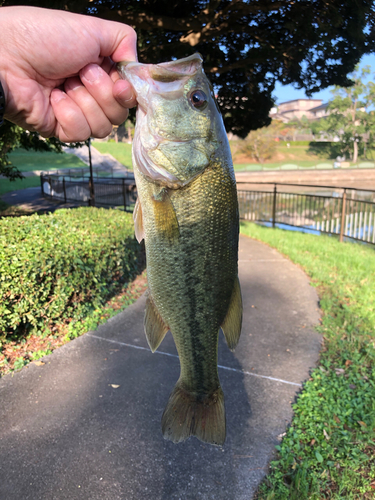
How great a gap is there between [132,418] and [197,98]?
2869 millimetres

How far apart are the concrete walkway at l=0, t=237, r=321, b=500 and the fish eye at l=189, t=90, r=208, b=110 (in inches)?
101

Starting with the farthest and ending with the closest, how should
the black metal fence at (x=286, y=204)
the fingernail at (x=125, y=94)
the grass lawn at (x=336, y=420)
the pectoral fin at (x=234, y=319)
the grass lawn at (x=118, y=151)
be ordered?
the grass lawn at (x=118, y=151)
the black metal fence at (x=286, y=204)
the grass lawn at (x=336, y=420)
the pectoral fin at (x=234, y=319)
the fingernail at (x=125, y=94)

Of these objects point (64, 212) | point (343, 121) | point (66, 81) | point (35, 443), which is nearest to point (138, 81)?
point (66, 81)

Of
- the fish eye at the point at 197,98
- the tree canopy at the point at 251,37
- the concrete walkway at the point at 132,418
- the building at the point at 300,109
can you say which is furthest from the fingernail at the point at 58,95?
the building at the point at 300,109

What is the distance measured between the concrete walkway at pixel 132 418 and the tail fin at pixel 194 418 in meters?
1.24

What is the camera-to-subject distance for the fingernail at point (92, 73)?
192cm

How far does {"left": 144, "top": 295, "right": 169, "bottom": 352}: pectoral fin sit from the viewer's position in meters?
1.76

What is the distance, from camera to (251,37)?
8922mm

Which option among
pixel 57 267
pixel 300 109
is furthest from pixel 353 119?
pixel 300 109

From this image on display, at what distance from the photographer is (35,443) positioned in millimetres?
3109

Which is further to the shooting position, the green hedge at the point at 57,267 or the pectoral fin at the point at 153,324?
the green hedge at the point at 57,267

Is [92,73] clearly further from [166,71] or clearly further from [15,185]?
[15,185]

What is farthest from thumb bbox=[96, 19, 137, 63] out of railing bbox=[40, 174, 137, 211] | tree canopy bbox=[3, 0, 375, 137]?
railing bbox=[40, 174, 137, 211]

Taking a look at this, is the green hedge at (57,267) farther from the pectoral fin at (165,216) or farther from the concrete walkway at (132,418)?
the pectoral fin at (165,216)
